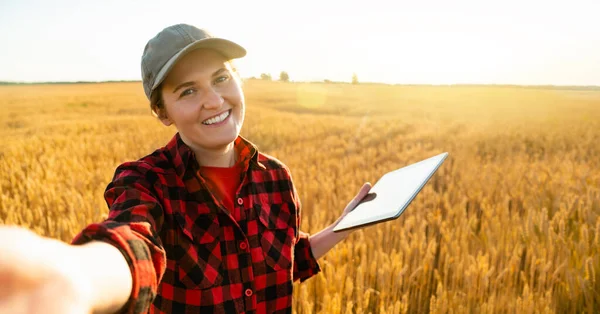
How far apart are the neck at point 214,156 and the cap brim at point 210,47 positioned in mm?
239

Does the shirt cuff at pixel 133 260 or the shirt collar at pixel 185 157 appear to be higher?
the shirt collar at pixel 185 157

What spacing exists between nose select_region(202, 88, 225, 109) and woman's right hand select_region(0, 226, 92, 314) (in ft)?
2.71

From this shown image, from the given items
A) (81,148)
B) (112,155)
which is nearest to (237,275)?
(112,155)

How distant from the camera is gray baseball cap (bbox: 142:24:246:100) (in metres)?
1.20

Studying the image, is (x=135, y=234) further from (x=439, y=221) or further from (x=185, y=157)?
(x=439, y=221)

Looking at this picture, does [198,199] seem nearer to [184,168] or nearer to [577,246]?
[184,168]

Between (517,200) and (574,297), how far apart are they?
1963 mm

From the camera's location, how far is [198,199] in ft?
4.03

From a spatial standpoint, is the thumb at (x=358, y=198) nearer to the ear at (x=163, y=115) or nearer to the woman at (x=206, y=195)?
the woman at (x=206, y=195)

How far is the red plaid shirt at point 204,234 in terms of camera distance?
1118mm

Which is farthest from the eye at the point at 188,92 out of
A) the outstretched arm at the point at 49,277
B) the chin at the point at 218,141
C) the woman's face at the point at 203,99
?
the outstretched arm at the point at 49,277

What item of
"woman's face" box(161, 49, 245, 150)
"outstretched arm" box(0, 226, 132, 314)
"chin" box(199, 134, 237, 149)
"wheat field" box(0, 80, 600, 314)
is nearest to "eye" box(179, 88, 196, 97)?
"woman's face" box(161, 49, 245, 150)

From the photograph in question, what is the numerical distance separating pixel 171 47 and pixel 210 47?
11 centimetres

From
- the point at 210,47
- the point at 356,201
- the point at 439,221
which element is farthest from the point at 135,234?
the point at 439,221
